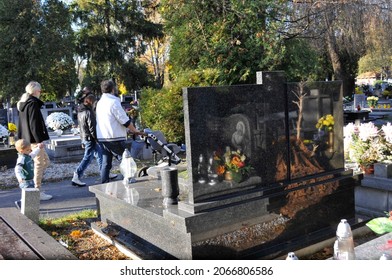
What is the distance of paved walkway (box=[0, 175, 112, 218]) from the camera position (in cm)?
611

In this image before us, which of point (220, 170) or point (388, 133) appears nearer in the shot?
point (220, 170)

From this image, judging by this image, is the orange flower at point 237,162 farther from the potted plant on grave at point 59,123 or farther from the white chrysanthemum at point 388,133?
the potted plant on grave at point 59,123

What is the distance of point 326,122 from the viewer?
4.62 meters

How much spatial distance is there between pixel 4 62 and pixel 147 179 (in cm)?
1498

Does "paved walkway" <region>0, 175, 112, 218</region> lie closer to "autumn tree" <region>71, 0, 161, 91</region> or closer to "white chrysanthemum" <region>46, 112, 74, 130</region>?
"white chrysanthemum" <region>46, 112, 74, 130</region>

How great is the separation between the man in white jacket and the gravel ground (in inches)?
99.5

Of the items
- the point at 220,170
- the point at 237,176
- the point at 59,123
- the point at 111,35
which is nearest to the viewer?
the point at 220,170

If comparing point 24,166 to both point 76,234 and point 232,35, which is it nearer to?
point 76,234

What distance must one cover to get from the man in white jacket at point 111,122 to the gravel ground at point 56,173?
253 centimetres

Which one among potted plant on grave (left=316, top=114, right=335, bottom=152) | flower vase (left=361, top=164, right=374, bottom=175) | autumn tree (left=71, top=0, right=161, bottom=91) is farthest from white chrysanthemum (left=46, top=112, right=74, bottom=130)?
autumn tree (left=71, top=0, right=161, bottom=91)

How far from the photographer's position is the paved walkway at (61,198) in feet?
20.1

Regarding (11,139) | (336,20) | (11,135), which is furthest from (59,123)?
(336,20)

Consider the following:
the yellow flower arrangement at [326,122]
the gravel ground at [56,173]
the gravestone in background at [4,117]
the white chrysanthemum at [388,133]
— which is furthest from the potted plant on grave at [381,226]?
the gravestone in background at [4,117]

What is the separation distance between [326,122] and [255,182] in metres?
1.09
